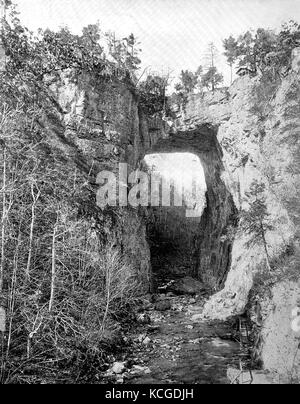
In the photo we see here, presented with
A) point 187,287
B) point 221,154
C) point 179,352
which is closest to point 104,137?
point 221,154

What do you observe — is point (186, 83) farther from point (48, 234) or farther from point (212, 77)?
point (48, 234)

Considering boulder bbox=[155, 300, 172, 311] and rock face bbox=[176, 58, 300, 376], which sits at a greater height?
rock face bbox=[176, 58, 300, 376]

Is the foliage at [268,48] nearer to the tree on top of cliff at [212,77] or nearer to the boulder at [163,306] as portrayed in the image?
the tree on top of cliff at [212,77]

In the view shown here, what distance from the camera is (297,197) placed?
1695cm

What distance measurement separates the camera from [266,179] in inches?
811

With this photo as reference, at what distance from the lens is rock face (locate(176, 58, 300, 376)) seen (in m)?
12.3

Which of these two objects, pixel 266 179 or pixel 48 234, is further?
pixel 266 179

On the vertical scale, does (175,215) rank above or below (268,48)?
below

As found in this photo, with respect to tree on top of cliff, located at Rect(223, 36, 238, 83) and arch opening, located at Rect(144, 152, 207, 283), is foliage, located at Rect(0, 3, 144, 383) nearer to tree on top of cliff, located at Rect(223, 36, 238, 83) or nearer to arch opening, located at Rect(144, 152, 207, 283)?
tree on top of cliff, located at Rect(223, 36, 238, 83)

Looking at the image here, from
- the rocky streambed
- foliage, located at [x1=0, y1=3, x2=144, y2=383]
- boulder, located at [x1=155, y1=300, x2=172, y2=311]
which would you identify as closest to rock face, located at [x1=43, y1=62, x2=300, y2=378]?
foliage, located at [x1=0, y1=3, x2=144, y2=383]

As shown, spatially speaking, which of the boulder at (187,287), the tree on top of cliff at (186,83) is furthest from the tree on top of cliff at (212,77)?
the boulder at (187,287)

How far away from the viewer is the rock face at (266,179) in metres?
12.3
